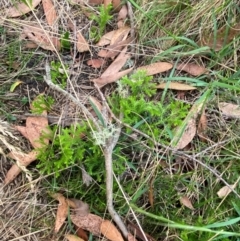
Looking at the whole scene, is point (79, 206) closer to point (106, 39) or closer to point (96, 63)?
point (96, 63)

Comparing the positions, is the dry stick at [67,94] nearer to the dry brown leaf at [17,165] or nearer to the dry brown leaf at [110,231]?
the dry brown leaf at [17,165]

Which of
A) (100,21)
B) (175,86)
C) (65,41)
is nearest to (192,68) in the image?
(175,86)

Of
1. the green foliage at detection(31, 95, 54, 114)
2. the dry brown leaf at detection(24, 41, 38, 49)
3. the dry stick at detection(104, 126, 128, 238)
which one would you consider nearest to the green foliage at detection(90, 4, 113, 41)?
the dry brown leaf at detection(24, 41, 38, 49)

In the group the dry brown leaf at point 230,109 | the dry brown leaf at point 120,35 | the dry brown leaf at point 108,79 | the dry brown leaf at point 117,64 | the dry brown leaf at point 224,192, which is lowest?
the dry brown leaf at point 224,192

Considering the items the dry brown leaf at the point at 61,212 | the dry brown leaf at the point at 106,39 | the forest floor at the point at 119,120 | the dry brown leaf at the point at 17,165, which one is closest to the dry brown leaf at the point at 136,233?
the forest floor at the point at 119,120

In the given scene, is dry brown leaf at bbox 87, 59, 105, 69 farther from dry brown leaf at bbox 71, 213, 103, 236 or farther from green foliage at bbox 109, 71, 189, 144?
dry brown leaf at bbox 71, 213, 103, 236

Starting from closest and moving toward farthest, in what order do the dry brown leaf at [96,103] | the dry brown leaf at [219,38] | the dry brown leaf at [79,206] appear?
the dry brown leaf at [79,206]
the dry brown leaf at [96,103]
the dry brown leaf at [219,38]
